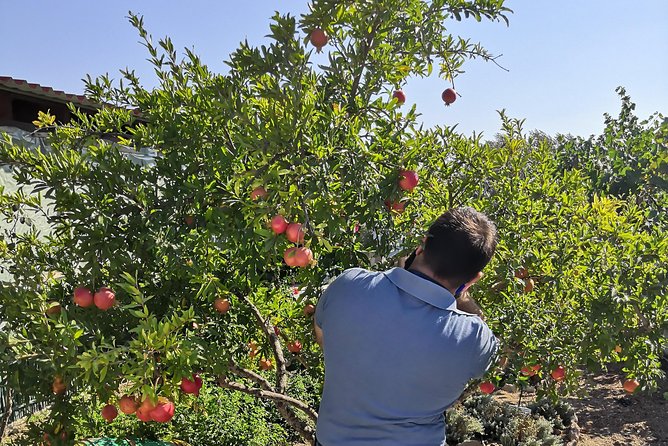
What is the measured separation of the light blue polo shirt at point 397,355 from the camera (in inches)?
66.5

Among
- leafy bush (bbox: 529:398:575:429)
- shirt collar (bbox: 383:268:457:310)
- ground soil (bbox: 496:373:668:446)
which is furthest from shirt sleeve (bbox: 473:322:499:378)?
leafy bush (bbox: 529:398:575:429)

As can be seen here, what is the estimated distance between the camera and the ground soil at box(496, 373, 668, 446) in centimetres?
539

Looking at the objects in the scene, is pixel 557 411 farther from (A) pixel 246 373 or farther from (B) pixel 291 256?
(B) pixel 291 256

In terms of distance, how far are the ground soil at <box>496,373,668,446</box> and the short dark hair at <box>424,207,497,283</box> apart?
400cm

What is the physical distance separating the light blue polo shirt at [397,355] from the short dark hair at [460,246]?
7 cm

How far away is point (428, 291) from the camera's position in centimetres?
173

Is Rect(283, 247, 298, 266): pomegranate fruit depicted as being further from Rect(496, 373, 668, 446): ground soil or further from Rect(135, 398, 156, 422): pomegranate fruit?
Rect(496, 373, 668, 446): ground soil

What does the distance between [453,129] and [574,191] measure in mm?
860

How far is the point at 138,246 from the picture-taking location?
2145 mm

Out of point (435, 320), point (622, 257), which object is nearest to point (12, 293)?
point (435, 320)

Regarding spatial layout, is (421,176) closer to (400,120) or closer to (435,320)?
(400,120)

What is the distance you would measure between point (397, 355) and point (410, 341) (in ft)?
0.19

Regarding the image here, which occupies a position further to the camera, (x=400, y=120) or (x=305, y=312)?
(x=305, y=312)

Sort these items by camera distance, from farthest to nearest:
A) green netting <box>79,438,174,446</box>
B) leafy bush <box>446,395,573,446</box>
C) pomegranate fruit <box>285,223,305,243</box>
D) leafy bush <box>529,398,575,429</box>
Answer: leafy bush <box>529,398,575,429</box> → leafy bush <box>446,395,573,446</box> → green netting <box>79,438,174,446</box> → pomegranate fruit <box>285,223,305,243</box>
